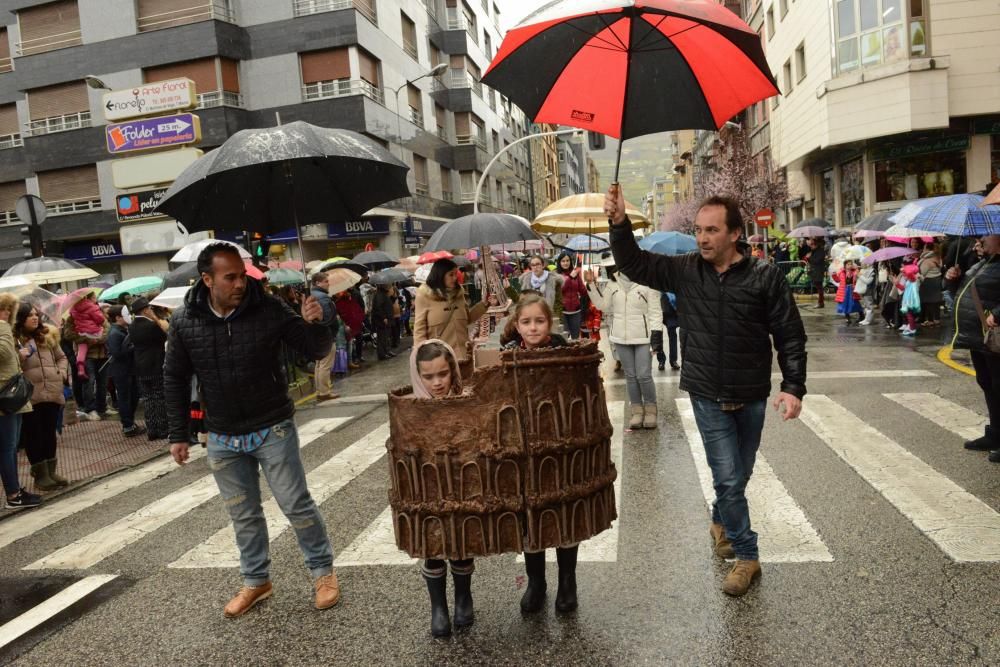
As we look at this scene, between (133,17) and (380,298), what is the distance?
18049mm

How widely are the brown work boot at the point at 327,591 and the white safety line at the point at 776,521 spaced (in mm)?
2412

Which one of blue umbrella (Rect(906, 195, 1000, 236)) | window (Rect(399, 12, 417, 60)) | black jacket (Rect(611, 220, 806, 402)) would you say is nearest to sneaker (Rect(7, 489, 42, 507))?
black jacket (Rect(611, 220, 806, 402))

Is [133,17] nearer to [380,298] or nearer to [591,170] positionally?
[380,298]

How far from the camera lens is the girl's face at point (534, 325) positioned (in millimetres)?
3996

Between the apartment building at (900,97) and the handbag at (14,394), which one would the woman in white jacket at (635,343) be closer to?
the handbag at (14,394)

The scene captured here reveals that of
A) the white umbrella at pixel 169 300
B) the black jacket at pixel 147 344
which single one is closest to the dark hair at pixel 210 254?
the white umbrella at pixel 169 300

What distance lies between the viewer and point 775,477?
19.2 feet

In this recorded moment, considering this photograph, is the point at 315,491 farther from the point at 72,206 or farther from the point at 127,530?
the point at 72,206

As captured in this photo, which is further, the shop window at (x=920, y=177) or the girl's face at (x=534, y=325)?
the shop window at (x=920, y=177)

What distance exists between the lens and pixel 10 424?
6.57 m

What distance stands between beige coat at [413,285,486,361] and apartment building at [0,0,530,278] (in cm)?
1759

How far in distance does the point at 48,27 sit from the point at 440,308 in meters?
28.1

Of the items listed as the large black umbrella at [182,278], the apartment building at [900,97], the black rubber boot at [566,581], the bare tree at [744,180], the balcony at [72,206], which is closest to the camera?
the black rubber boot at [566,581]

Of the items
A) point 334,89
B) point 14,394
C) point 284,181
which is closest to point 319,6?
point 334,89
